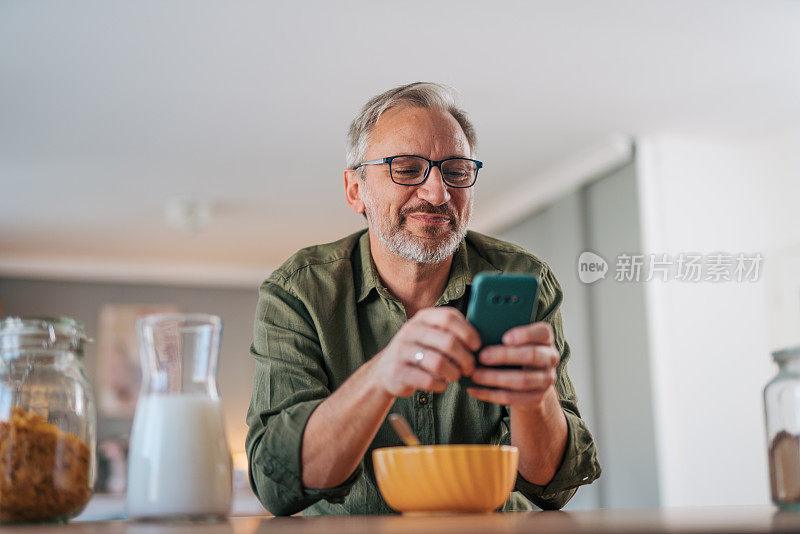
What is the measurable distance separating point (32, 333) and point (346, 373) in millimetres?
615

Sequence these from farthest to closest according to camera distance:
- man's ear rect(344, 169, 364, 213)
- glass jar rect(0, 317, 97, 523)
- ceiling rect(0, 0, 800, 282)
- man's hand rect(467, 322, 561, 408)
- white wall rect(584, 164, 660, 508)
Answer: white wall rect(584, 164, 660, 508) → ceiling rect(0, 0, 800, 282) → man's ear rect(344, 169, 364, 213) → man's hand rect(467, 322, 561, 408) → glass jar rect(0, 317, 97, 523)

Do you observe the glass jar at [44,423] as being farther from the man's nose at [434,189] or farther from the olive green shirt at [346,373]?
the man's nose at [434,189]

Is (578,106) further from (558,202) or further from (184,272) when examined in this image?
(184,272)

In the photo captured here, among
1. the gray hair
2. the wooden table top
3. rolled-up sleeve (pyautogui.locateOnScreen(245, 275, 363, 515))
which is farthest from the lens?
the gray hair

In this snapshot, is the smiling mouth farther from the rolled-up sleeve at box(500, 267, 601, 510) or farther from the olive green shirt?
the rolled-up sleeve at box(500, 267, 601, 510)

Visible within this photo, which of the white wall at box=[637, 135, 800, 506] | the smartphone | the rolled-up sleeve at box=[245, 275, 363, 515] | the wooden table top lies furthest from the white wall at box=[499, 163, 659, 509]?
the wooden table top

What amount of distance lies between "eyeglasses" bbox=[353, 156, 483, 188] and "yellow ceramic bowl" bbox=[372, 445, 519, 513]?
2.21 feet

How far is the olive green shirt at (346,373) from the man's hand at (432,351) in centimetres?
21

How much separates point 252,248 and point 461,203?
519cm

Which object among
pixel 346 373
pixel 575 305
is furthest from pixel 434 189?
pixel 575 305

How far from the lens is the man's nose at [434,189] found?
1437 mm

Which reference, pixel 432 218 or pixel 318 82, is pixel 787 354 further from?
pixel 318 82

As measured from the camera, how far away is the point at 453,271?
1.54 meters

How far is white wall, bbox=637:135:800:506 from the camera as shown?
396 cm
